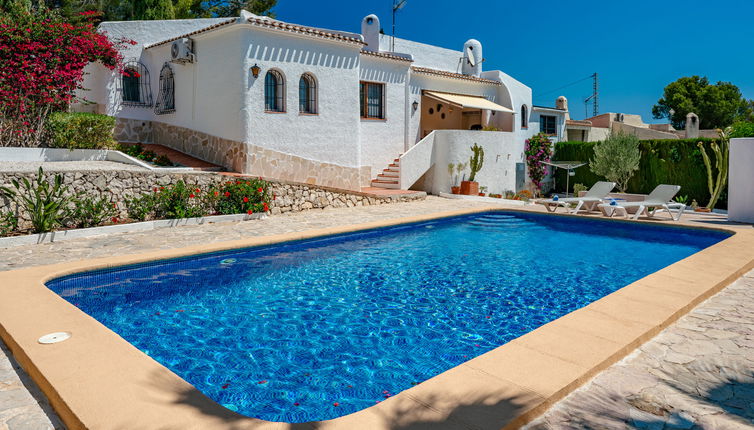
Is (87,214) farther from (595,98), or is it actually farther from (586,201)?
(595,98)

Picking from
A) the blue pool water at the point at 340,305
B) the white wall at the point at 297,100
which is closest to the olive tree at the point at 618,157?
the blue pool water at the point at 340,305

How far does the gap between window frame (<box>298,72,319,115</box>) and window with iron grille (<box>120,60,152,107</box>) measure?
873 cm

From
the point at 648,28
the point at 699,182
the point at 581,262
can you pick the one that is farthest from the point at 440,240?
the point at 648,28

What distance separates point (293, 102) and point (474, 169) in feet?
34.8

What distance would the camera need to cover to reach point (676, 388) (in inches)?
185

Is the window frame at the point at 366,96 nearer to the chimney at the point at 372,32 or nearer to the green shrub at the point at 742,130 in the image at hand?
the chimney at the point at 372,32

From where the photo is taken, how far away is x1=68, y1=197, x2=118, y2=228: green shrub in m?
13.4

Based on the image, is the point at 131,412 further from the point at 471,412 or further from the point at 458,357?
the point at 458,357

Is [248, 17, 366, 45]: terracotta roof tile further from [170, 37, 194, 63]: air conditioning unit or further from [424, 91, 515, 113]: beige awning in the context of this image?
[424, 91, 515, 113]: beige awning

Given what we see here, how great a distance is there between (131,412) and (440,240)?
449 inches

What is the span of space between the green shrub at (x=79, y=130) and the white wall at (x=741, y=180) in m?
23.2

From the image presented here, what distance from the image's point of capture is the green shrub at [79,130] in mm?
18562

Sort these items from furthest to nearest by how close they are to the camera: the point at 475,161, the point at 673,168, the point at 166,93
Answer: the point at 673,168, the point at 475,161, the point at 166,93

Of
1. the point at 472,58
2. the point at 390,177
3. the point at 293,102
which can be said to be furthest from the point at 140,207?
the point at 472,58
